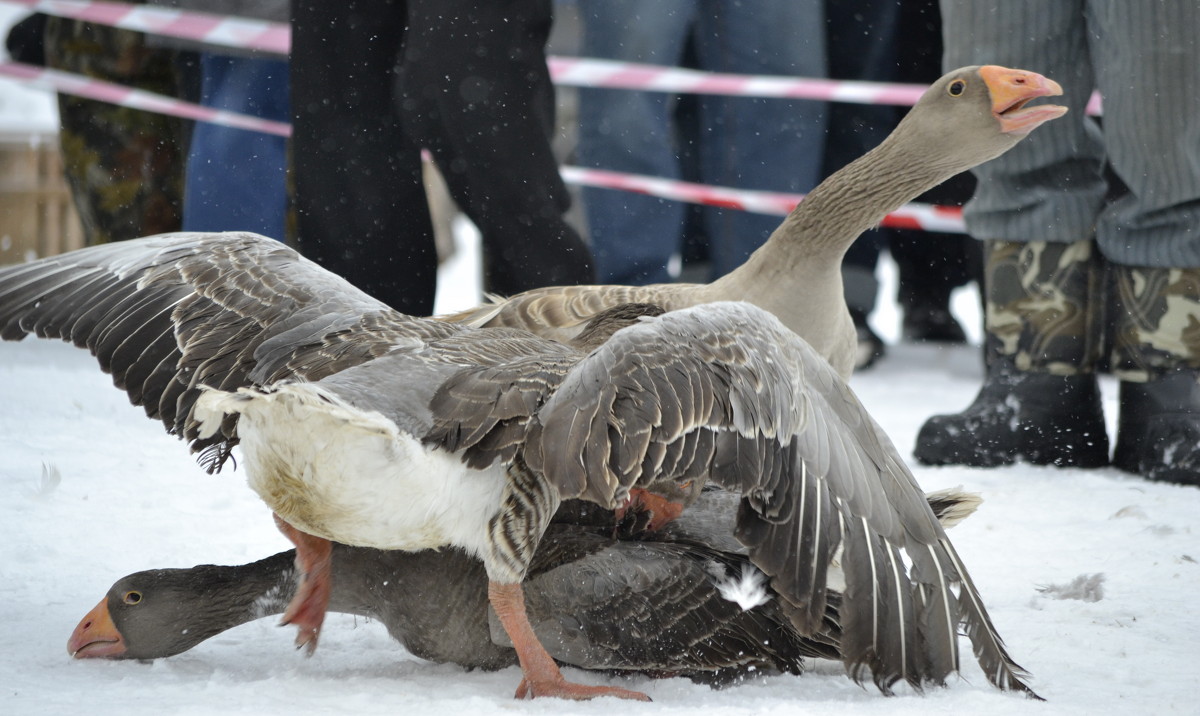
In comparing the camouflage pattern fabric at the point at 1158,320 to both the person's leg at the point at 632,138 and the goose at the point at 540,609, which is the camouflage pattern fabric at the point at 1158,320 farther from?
the person's leg at the point at 632,138

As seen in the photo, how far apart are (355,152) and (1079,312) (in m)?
2.65

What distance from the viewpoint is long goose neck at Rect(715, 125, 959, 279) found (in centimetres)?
386

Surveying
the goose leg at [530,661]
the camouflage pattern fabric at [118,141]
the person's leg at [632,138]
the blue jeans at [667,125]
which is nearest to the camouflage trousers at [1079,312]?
the blue jeans at [667,125]

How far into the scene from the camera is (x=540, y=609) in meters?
2.43

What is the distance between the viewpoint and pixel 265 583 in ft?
8.38

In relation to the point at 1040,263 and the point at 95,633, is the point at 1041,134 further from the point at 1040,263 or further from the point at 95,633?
the point at 95,633

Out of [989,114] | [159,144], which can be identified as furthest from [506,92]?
[159,144]

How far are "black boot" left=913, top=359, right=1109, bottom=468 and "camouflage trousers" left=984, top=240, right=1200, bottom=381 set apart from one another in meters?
0.08

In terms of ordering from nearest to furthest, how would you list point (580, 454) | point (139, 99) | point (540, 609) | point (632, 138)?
point (580, 454)
point (540, 609)
point (139, 99)
point (632, 138)

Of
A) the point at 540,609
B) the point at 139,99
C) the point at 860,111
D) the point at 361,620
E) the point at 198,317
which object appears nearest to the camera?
the point at 540,609

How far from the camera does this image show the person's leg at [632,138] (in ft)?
21.2

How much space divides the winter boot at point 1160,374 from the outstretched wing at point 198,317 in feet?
8.56

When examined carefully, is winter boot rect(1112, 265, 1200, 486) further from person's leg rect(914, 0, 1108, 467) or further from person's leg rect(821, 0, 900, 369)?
person's leg rect(821, 0, 900, 369)

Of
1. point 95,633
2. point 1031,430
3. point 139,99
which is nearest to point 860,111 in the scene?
point 1031,430
